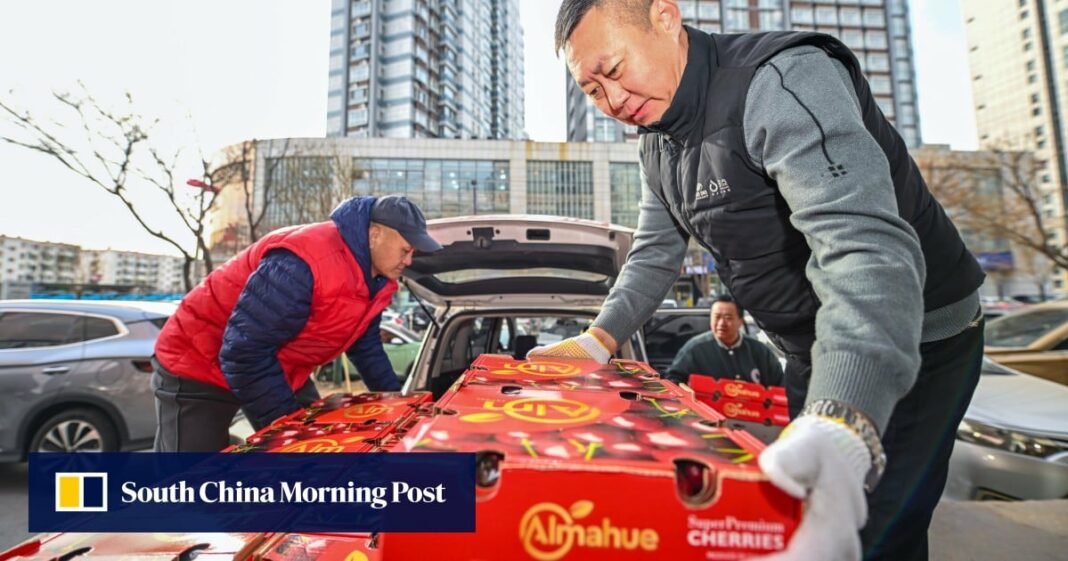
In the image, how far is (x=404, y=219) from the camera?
2.14 m

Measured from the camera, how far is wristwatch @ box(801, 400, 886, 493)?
649 mm

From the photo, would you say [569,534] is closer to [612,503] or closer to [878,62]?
[612,503]

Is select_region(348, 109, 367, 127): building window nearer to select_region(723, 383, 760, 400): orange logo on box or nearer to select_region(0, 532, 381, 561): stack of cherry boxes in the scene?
select_region(723, 383, 760, 400): orange logo on box

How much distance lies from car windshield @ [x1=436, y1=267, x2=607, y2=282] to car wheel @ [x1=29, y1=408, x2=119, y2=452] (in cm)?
359

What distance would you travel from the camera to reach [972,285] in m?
1.13

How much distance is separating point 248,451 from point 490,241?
1.49 meters

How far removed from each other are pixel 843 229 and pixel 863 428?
0.30 m

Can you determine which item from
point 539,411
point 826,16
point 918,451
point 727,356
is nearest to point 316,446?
point 539,411

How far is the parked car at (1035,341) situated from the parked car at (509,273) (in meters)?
4.60

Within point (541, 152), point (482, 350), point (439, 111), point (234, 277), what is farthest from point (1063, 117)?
point (439, 111)

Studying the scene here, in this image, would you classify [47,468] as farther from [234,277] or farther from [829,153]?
[829,153]

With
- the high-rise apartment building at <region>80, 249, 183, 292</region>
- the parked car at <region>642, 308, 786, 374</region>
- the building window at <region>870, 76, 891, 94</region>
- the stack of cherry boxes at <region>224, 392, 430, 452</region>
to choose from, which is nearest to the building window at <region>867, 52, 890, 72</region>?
the building window at <region>870, 76, 891, 94</region>

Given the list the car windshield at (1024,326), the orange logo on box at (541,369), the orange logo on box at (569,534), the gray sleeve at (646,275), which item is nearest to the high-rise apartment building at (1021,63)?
the car windshield at (1024,326)

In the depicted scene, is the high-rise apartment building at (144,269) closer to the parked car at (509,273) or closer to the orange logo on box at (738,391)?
the parked car at (509,273)
